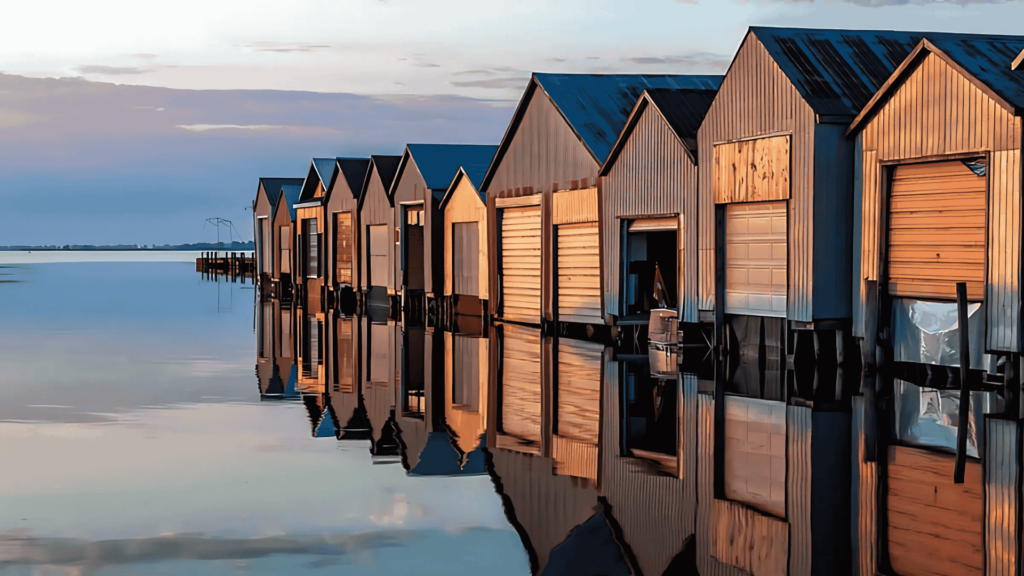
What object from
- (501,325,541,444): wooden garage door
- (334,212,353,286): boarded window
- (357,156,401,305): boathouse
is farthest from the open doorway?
(334,212,353,286): boarded window

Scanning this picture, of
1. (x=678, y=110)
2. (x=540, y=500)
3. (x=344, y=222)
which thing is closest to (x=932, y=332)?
→ (x=678, y=110)

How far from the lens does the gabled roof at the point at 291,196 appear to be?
221 feet

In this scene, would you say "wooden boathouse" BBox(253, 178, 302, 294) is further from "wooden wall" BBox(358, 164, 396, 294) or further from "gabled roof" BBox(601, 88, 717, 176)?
"gabled roof" BBox(601, 88, 717, 176)

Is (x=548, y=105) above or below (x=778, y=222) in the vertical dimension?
above

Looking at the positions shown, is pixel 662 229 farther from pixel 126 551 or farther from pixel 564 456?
pixel 126 551

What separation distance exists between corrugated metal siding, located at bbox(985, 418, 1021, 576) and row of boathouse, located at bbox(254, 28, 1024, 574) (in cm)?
4

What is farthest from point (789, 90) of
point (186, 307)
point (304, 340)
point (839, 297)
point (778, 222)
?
point (186, 307)

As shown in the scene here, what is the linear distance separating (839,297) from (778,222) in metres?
2.01

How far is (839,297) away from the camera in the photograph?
75.4 feet

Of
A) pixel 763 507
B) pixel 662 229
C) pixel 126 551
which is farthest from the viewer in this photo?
pixel 662 229

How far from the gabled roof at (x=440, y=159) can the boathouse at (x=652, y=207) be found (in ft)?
44.8

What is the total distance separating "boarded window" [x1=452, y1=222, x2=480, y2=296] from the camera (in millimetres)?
40719

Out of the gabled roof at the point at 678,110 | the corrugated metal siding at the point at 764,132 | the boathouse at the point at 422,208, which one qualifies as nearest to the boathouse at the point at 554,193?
the gabled roof at the point at 678,110

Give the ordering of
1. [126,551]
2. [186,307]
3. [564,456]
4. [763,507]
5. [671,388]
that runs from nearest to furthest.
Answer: [126,551], [763,507], [564,456], [671,388], [186,307]
